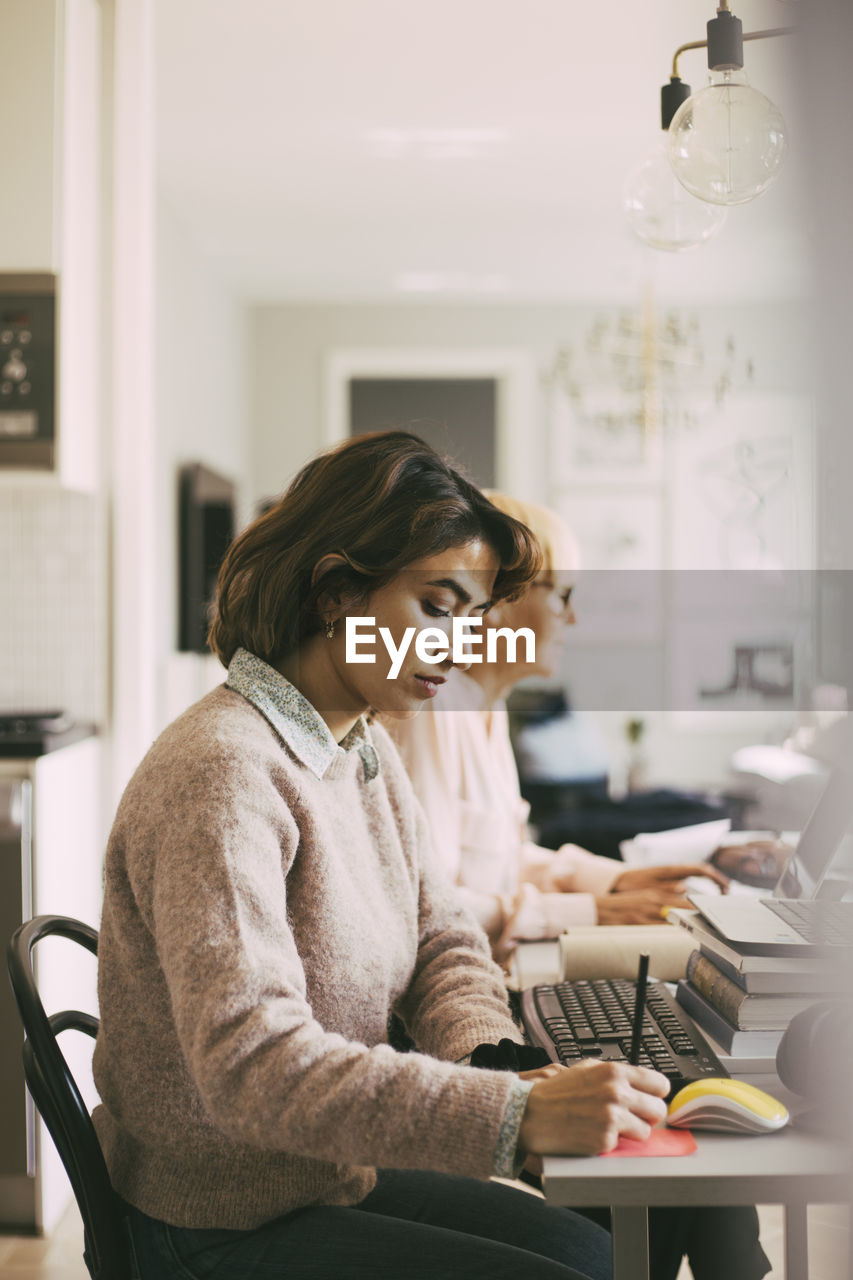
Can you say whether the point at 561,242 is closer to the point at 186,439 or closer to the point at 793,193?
the point at 186,439

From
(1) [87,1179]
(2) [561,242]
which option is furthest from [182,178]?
(1) [87,1179]

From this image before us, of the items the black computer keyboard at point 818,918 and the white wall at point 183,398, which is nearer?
the black computer keyboard at point 818,918

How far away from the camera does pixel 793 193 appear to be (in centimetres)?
50

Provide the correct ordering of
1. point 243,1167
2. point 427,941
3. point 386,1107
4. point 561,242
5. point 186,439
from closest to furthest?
point 386,1107 < point 243,1167 < point 427,941 < point 186,439 < point 561,242

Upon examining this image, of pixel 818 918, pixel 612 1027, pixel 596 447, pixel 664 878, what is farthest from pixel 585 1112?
pixel 596 447

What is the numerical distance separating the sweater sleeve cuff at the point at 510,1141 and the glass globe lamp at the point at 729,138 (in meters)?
1.18

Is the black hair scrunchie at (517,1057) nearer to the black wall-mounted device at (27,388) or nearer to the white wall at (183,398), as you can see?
the black wall-mounted device at (27,388)

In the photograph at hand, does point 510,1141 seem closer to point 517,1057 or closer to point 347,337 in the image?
point 517,1057

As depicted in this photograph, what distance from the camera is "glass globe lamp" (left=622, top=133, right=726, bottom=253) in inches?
78.2

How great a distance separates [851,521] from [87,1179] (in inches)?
35.2

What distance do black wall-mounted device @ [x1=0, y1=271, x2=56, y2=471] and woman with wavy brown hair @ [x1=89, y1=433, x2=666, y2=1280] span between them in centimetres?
119

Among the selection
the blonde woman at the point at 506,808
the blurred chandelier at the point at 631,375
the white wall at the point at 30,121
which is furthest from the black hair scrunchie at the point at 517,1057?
the blurred chandelier at the point at 631,375

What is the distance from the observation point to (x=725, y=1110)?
Result: 0.83 metres

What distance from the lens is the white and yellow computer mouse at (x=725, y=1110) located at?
83 cm
